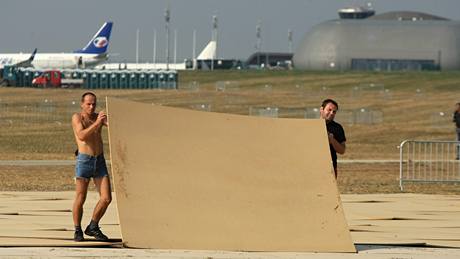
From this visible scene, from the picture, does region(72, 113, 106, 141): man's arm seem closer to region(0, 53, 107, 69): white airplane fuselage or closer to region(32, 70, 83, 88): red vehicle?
region(32, 70, 83, 88): red vehicle

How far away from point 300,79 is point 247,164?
329 ft

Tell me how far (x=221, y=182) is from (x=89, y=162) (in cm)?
145

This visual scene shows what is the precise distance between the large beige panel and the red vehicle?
274 feet

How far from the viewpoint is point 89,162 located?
598 inches

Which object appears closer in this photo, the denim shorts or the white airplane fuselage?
the denim shorts

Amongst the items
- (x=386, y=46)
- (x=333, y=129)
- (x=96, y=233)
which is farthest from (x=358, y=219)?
(x=386, y=46)

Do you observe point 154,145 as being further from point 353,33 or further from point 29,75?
point 353,33

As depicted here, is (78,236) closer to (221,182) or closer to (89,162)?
(89,162)

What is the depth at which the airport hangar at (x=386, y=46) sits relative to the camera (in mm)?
159000

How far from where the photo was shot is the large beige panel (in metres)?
14.8

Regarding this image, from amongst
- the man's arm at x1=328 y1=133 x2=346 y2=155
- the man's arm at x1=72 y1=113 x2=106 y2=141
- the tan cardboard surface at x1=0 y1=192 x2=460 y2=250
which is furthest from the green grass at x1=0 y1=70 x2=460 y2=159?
the man's arm at x1=72 y1=113 x2=106 y2=141

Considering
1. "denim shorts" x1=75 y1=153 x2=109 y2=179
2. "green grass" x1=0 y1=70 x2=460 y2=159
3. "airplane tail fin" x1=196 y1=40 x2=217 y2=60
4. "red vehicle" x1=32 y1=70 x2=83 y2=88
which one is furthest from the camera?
"airplane tail fin" x1=196 y1=40 x2=217 y2=60

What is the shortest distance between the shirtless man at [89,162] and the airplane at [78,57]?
117m

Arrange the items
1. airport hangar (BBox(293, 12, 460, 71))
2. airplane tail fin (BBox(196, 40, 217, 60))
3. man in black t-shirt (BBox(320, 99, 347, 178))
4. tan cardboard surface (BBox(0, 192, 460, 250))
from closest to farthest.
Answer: tan cardboard surface (BBox(0, 192, 460, 250)) → man in black t-shirt (BBox(320, 99, 347, 178)) → airport hangar (BBox(293, 12, 460, 71)) → airplane tail fin (BBox(196, 40, 217, 60))
